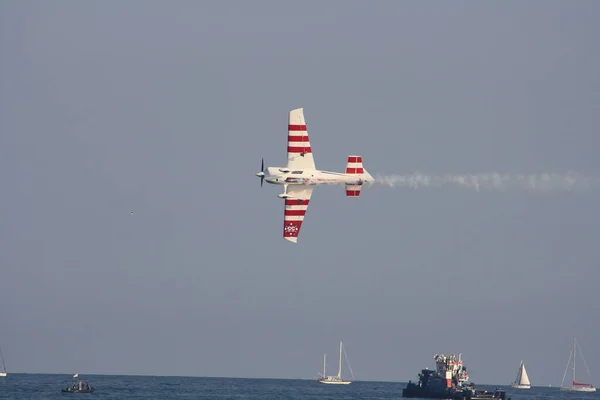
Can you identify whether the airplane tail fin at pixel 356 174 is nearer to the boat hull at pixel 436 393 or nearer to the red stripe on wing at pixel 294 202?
the red stripe on wing at pixel 294 202

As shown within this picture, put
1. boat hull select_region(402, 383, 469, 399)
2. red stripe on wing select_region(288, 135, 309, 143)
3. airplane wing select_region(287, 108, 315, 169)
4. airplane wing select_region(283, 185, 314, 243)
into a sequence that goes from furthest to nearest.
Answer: boat hull select_region(402, 383, 469, 399) < airplane wing select_region(283, 185, 314, 243) < red stripe on wing select_region(288, 135, 309, 143) < airplane wing select_region(287, 108, 315, 169)

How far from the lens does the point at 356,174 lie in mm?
92562

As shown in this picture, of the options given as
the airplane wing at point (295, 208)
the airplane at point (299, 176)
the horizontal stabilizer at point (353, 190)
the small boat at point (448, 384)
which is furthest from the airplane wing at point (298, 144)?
the small boat at point (448, 384)

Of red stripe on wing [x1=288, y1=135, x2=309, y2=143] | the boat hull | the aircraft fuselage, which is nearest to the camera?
the aircraft fuselage

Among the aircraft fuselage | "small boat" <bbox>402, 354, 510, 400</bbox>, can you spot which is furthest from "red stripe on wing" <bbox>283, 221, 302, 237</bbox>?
"small boat" <bbox>402, 354, 510, 400</bbox>

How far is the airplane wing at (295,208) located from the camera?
95875 millimetres

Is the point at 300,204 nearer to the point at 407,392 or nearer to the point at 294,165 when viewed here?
the point at 294,165

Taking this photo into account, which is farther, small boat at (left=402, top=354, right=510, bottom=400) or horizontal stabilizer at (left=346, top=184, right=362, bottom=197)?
small boat at (left=402, top=354, right=510, bottom=400)

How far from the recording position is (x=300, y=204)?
316ft

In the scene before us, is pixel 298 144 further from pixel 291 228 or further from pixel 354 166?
pixel 291 228

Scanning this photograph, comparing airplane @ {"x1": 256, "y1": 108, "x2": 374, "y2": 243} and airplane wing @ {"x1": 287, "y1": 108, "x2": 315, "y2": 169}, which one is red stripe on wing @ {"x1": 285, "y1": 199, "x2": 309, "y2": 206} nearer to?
airplane @ {"x1": 256, "y1": 108, "x2": 374, "y2": 243}

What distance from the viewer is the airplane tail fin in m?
92.4

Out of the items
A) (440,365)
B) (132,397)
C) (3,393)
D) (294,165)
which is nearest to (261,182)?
(294,165)

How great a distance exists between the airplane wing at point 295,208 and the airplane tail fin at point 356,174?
448 centimetres
